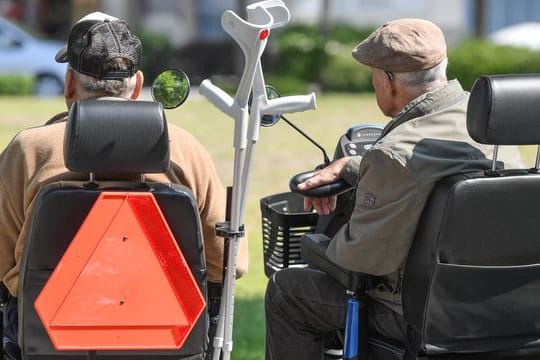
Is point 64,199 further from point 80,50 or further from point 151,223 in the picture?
point 80,50

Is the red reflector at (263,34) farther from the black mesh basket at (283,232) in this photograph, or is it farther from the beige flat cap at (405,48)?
the black mesh basket at (283,232)

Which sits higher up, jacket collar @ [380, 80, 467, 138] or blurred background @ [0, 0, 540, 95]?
jacket collar @ [380, 80, 467, 138]

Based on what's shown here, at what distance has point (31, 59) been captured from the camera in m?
20.9

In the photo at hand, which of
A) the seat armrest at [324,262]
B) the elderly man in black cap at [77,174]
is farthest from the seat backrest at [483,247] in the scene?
the elderly man in black cap at [77,174]

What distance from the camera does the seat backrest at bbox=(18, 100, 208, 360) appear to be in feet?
11.4

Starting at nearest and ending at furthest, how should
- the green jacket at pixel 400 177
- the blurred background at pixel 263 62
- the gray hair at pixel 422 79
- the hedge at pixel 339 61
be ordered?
the green jacket at pixel 400 177, the gray hair at pixel 422 79, the blurred background at pixel 263 62, the hedge at pixel 339 61

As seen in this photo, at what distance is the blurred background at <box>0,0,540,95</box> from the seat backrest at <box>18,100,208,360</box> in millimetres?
16283

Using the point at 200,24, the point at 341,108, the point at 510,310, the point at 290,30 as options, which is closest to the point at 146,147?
the point at 510,310

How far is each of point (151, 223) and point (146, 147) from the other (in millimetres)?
242

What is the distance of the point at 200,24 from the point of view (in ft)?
102

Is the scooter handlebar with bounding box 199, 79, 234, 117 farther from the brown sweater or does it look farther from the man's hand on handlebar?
the man's hand on handlebar

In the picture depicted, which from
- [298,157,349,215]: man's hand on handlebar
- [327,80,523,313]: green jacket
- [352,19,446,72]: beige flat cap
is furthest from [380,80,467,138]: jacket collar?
[298,157,349,215]: man's hand on handlebar

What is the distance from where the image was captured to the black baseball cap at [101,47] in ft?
12.7

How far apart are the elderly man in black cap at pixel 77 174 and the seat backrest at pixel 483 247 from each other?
0.79 meters
